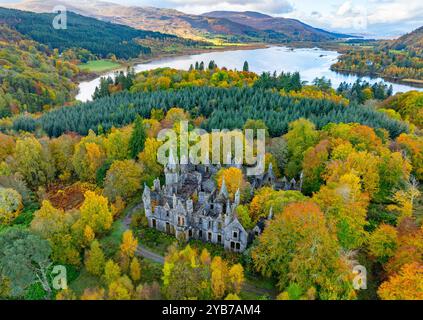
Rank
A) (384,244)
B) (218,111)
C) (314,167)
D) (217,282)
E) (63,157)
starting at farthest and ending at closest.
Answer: (218,111) < (63,157) < (314,167) < (384,244) < (217,282)

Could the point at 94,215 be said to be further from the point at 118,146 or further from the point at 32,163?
the point at 32,163

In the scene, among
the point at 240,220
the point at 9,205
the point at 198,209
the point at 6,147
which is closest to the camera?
the point at 240,220

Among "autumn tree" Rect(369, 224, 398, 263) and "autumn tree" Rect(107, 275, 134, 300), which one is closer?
"autumn tree" Rect(107, 275, 134, 300)

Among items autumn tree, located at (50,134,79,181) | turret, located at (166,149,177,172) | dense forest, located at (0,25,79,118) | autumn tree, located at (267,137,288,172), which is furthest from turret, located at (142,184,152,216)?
dense forest, located at (0,25,79,118)

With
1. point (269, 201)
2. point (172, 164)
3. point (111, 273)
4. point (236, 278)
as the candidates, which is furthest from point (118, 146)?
point (236, 278)

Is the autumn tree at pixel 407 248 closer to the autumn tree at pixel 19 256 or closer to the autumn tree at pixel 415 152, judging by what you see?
the autumn tree at pixel 415 152

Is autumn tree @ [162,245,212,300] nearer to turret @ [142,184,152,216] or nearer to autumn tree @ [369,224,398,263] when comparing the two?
turret @ [142,184,152,216]
